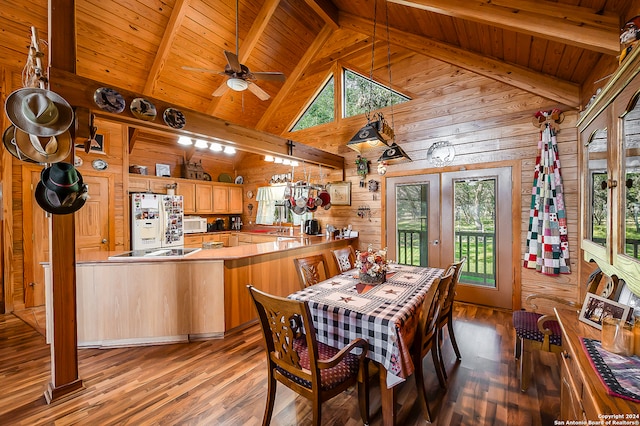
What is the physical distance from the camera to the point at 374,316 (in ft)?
5.40

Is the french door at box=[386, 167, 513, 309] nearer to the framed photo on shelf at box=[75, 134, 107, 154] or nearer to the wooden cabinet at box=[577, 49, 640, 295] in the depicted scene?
the wooden cabinet at box=[577, 49, 640, 295]

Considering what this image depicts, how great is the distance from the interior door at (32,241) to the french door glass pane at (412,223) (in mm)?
5390

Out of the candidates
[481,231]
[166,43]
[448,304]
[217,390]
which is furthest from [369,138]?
[166,43]

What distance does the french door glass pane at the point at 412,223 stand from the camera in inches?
169

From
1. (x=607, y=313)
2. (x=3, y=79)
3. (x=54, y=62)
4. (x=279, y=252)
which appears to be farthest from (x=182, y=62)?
(x=607, y=313)

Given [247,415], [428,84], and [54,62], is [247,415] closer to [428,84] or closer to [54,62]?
[54,62]

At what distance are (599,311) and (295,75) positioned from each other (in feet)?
18.8

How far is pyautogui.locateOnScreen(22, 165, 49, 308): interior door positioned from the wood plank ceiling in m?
1.64

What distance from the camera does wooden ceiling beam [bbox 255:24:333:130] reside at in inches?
202

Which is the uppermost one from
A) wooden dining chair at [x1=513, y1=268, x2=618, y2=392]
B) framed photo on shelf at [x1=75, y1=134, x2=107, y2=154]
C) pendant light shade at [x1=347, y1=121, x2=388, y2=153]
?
framed photo on shelf at [x1=75, y1=134, x2=107, y2=154]

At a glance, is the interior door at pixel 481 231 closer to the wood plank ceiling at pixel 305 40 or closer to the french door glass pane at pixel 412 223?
the french door glass pane at pixel 412 223

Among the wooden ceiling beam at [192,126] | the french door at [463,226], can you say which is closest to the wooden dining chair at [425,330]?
the french door at [463,226]

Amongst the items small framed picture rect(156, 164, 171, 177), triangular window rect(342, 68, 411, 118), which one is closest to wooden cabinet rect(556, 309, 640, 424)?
triangular window rect(342, 68, 411, 118)

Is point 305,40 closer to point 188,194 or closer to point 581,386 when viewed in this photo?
point 188,194
